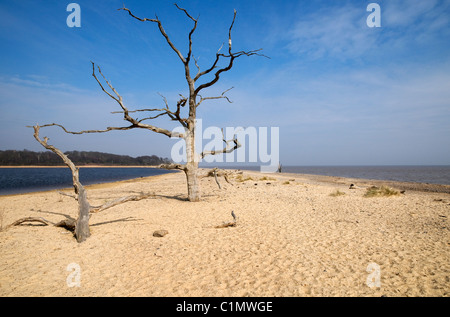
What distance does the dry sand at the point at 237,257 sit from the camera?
3729 mm

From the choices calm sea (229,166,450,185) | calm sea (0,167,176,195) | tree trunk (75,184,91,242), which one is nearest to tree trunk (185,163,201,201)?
tree trunk (75,184,91,242)

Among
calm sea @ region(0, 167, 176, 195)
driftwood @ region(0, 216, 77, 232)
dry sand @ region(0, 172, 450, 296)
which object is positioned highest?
driftwood @ region(0, 216, 77, 232)

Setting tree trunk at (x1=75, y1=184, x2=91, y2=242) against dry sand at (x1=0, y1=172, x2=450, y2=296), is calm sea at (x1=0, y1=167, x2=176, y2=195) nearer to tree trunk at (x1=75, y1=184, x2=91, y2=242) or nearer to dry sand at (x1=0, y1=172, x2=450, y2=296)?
tree trunk at (x1=75, y1=184, x2=91, y2=242)

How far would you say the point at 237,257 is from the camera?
15.9 feet

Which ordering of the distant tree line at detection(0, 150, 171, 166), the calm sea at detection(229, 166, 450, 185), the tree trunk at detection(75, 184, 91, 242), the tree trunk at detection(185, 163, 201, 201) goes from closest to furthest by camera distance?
the tree trunk at detection(75, 184, 91, 242), the tree trunk at detection(185, 163, 201, 201), the calm sea at detection(229, 166, 450, 185), the distant tree line at detection(0, 150, 171, 166)

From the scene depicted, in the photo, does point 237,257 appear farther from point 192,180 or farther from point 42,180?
point 42,180

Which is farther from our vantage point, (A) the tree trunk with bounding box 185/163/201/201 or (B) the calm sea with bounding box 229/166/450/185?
(B) the calm sea with bounding box 229/166/450/185

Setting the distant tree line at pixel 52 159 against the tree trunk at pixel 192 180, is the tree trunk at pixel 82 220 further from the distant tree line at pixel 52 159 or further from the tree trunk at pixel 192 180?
the distant tree line at pixel 52 159

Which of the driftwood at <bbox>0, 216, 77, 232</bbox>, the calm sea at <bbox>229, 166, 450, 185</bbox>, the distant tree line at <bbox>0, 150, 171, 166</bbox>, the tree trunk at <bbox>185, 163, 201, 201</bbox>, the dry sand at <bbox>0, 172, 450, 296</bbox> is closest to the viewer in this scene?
the dry sand at <bbox>0, 172, 450, 296</bbox>

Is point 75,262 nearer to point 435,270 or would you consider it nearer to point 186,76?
point 435,270

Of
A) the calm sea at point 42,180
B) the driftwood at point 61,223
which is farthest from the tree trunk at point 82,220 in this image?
the calm sea at point 42,180

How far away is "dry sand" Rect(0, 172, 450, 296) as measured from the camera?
3729mm

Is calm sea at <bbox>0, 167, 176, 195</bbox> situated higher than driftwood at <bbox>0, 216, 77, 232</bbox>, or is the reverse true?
driftwood at <bbox>0, 216, 77, 232</bbox>

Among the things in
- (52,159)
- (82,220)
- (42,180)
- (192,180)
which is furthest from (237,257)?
(52,159)
